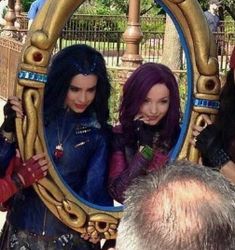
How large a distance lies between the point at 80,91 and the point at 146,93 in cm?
24

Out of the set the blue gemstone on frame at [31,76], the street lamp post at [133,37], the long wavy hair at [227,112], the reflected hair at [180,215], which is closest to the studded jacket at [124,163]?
the long wavy hair at [227,112]

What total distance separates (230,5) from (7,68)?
37.5 feet

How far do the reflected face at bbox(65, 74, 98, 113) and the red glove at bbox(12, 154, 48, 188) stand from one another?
0.24 m

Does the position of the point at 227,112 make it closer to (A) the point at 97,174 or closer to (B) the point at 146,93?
(B) the point at 146,93

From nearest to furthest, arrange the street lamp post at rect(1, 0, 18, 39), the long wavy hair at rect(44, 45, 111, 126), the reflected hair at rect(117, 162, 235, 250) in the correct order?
the reflected hair at rect(117, 162, 235, 250) < the long wavy hair at rect(44, 45, 111, 126) < the street lamp post at rect(1, 0, 18, 39)

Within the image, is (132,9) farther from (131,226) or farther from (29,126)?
(131,226)

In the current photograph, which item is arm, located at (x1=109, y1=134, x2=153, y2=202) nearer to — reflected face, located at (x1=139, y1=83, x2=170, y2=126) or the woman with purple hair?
the woman with purple hair

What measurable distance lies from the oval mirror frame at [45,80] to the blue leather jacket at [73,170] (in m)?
0.07

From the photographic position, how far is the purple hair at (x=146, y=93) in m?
2.71

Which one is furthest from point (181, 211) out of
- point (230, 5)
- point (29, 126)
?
point (230, 5)

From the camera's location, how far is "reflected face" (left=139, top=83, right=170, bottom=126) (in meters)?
2.71

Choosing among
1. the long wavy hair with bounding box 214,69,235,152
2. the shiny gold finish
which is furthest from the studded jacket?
the long wavy hair with bounding box 214,69,235,152

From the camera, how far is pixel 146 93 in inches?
106

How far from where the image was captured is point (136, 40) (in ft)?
23.4
